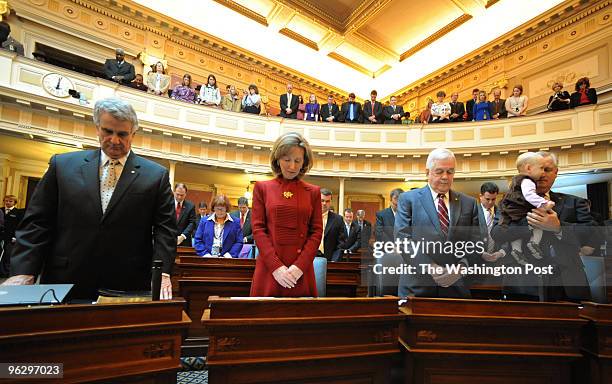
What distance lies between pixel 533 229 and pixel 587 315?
459 mm

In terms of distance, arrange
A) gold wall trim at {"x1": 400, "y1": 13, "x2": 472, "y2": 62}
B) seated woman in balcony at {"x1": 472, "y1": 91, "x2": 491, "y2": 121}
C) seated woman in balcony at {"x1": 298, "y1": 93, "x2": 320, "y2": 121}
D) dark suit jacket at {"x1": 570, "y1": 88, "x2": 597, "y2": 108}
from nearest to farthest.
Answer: dark suit jacket at {"x1": 570, "y1": 88, "x2": 597, "y2": 108} < seated woman in balcony at {"x1": 472, "y1": 91, "x2": 491, "y2": 121} < seated woman in balcony at {"x1": 298, "y1": 93, "x2": 320, "y2": 121} < gold wall trim at {"x1": 400, "y1": 13, "x2": 472, "y2": 62}

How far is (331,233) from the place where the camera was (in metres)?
4.06

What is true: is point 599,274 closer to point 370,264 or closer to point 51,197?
point 370,264

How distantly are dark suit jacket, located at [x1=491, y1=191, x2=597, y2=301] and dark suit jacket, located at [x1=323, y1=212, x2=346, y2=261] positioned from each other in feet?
7.87

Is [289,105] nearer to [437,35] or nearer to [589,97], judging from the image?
[437,35]

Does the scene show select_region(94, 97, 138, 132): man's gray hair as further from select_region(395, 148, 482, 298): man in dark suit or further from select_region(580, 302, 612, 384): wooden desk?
select_region(580, 302, 612, 384): wooden desk

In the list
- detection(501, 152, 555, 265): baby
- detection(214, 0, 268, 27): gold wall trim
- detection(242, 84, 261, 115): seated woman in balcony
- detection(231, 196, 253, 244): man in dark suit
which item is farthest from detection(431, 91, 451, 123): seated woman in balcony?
detection(501, 152, 555, 265): baby

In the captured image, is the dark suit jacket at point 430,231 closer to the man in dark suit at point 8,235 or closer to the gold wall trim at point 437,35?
the man in dark suit at point 8,235

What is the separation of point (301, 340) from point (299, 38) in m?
12.6

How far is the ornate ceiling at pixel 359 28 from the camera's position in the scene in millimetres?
10516

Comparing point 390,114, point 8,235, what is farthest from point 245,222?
point 390,114

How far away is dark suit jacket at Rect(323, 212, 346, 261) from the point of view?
404cm

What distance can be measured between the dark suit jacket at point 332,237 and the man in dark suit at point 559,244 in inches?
93.9

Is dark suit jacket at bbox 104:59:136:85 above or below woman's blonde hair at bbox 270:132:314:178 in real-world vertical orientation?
above
